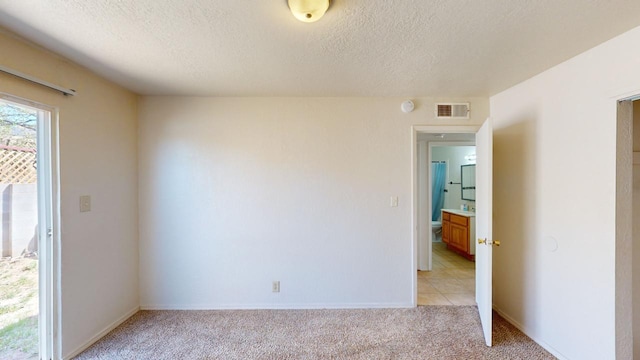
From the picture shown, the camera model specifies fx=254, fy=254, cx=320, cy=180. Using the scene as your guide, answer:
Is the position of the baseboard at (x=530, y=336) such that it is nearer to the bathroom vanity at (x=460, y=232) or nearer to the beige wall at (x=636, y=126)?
the beige wall at (x=636, y=126)

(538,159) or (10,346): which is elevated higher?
(538,159)

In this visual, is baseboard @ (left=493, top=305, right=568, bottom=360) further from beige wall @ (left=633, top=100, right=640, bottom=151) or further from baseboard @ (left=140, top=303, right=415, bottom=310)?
beige wall @ (left=633, top=100, right=640, bottom=151)

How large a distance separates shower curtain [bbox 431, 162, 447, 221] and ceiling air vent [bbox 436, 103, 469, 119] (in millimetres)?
3127

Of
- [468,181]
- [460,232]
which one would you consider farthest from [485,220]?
[468,181]

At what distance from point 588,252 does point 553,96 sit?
119 centimetres

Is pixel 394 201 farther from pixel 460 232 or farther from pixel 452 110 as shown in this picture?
pixel 460 232

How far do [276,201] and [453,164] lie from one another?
14.7 ft

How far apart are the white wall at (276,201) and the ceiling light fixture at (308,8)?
1.39m

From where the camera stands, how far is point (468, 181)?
5113 millimetres

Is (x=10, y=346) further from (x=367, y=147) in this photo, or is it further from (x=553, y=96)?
(x=553, y=96)

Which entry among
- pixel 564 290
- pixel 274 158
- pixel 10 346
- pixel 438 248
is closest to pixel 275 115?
pixel 274 158

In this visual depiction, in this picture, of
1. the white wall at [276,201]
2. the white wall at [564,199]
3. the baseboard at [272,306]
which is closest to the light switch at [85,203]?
the white wall at [276,201]

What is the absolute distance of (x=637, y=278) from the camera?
1830 millimetres

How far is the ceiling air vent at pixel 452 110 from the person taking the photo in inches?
106
